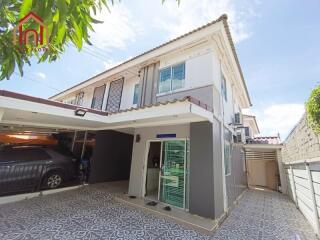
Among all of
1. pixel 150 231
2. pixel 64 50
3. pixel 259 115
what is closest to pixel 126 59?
pixel 64 50

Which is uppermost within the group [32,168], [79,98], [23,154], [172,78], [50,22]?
[79,98]

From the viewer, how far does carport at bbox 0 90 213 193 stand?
4.55 metres

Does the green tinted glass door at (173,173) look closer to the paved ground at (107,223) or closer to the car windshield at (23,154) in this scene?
the paved ground at (107,223)

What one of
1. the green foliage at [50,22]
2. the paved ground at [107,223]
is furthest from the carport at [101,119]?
the green foliage at [50,22]

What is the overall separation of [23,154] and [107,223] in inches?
199

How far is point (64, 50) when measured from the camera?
2.06 metres

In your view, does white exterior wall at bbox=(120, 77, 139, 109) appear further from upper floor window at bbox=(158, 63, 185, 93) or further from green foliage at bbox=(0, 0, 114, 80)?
green foliage at bbox=(0, 0, 114, 80)

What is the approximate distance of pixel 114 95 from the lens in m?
10.1

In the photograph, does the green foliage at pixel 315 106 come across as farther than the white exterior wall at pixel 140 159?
No

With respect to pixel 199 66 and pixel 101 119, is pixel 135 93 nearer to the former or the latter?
pixel 101 119

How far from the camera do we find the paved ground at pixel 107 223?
417 centimetres

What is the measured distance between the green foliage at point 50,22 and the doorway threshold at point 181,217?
5211 mm

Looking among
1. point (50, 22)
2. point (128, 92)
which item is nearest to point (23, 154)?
point (128, 92)

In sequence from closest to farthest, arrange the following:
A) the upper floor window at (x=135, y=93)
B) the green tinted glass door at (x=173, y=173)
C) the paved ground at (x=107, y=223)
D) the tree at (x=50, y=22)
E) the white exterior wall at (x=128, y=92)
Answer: the tree at (x=50, y=22), the paved ground at (x=107, y=223), the green tinted glass door at (x=173, y=173), the upper floor window at (x=135, y=93), the white exterior wall at (x=128, y=92)
